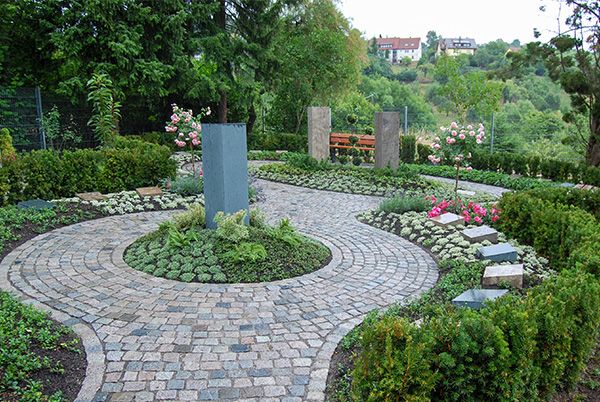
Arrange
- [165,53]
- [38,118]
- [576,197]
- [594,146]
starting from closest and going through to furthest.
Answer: [576,197], [594,146], [38,118], [165,53]

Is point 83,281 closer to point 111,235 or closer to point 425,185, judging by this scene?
point 111,235

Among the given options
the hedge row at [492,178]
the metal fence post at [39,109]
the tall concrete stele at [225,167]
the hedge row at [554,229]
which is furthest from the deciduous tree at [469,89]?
the tall concrete stele at [225,167]

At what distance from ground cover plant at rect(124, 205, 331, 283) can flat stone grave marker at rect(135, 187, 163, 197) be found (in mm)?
2864

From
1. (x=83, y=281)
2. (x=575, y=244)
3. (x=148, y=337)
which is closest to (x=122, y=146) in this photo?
(x=83, y=281)

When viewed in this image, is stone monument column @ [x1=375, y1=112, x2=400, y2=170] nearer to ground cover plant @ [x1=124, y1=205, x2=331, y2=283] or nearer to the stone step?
the stone step

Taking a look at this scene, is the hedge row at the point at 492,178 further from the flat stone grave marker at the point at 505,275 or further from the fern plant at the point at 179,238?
the fern plant at the point at 179,238

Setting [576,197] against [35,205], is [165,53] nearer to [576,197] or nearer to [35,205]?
[35,205]

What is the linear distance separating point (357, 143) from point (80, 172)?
29.1 ft

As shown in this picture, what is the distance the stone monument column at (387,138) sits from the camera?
441 inches

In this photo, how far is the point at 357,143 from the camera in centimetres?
1475

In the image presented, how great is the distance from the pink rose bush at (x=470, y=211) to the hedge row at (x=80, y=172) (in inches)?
220

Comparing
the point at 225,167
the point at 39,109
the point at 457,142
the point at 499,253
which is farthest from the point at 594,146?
the point at 39,109

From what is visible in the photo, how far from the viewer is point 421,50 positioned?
5089 inches

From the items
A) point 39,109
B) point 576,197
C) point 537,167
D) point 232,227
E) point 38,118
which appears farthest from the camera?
point 39,109
